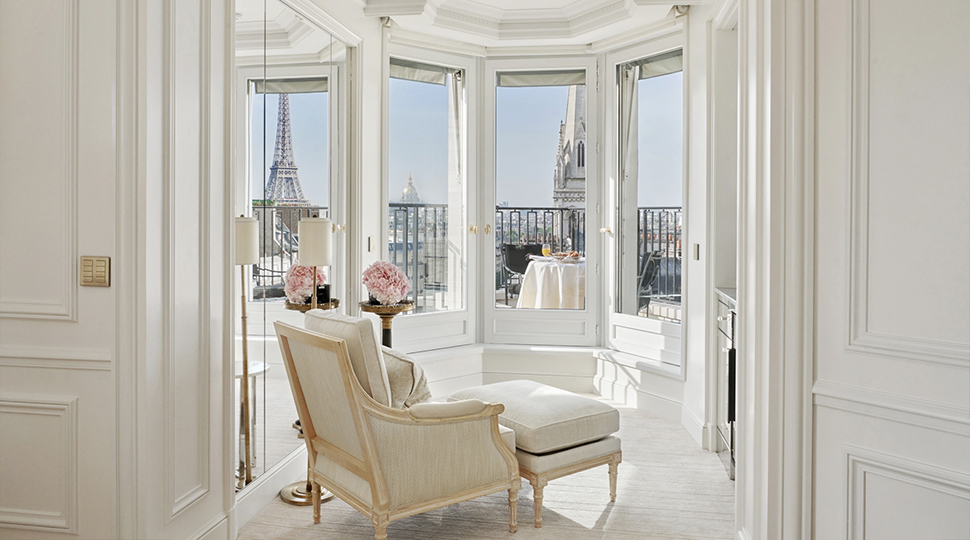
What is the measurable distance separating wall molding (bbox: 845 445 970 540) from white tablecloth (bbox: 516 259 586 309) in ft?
10.6

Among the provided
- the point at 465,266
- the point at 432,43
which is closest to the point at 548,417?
the point at 465,266

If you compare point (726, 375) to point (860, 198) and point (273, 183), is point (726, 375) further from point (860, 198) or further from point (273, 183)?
point (273, 183)

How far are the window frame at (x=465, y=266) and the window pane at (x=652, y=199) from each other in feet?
3.76

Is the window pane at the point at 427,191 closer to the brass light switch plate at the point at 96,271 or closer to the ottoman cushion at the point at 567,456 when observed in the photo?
the ottoman cushion at the point at 567,456

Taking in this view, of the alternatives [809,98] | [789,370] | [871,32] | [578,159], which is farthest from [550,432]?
[578,159]

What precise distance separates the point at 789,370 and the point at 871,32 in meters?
1.04

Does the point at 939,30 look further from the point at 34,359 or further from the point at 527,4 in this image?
the point at 527,4

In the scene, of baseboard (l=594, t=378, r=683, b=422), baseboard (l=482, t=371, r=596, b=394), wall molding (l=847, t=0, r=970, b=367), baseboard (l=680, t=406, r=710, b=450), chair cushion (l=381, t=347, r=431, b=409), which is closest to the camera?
wall molding (l=847, t=0, r=970, b=367)

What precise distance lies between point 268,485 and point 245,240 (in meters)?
1.18

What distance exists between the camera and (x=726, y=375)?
3449 mm

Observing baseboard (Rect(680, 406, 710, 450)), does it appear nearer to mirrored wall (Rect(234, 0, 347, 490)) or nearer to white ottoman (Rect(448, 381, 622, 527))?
white ottoman (Rect(448, 381, 622, 527))

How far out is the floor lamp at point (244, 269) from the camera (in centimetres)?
270

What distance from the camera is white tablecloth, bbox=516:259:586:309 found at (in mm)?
5125

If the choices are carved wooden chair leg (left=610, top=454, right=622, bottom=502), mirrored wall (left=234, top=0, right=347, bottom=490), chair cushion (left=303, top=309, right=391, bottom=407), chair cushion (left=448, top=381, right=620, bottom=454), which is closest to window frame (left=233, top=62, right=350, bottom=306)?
mirrored wall (left=234, top=0, right=347, bottom=490)
